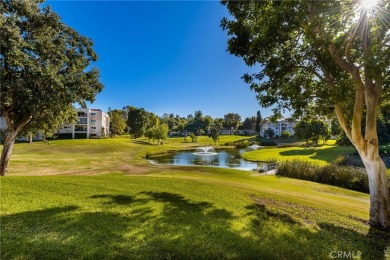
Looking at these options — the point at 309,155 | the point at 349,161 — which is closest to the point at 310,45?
the point at 349,161

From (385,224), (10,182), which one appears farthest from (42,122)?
(385,224)

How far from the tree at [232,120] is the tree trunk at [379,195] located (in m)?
169

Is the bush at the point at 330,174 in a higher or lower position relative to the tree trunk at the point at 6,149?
lower

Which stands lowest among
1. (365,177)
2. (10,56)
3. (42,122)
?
(365,177)

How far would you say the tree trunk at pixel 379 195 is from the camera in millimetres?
8641

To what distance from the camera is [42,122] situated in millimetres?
17453

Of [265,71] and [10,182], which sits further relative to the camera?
[10,182]

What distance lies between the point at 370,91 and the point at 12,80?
18927 millimetres

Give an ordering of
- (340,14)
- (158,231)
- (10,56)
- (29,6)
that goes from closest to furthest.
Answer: (158,231) < (340,14) < (10,56) < (29,6)

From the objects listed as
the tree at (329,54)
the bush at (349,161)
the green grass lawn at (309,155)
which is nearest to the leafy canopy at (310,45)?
the tree at (329,54)

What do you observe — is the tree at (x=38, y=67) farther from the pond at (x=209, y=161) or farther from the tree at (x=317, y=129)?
the tree at (x=317, y=129)

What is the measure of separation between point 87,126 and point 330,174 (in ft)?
285

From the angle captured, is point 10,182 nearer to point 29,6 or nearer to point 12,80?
point 12,80

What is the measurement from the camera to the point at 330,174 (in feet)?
70.0
